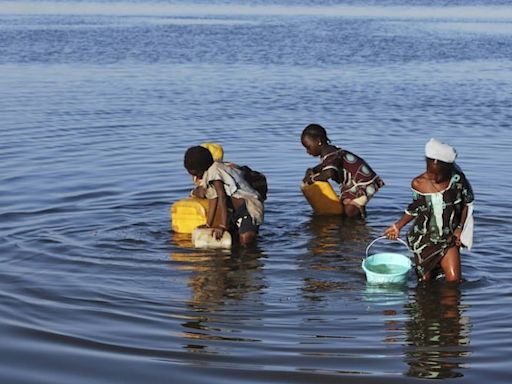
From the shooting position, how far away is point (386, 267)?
31.1 feet

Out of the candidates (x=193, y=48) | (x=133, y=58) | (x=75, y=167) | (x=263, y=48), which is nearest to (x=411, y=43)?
(x=263, y=48)

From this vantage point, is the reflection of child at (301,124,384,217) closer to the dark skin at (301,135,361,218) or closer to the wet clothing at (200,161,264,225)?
the dark skin at (301,135,361,218)

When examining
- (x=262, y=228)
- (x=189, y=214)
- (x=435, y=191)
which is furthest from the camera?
(x=262, y=228)

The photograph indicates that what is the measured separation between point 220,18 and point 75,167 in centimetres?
2611

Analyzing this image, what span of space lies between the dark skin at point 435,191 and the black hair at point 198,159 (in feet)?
7.46

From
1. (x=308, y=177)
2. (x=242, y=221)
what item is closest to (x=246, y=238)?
(x=242, y=221)

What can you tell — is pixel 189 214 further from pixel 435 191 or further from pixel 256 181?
pixel 435 191

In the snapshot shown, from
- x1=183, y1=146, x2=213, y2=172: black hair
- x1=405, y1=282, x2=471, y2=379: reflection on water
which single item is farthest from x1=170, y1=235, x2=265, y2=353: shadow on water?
x1=405, y1=282, x2=471, y2=379: reflection on water

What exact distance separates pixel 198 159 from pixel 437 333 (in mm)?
3249

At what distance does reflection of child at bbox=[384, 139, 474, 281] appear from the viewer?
28.1 ft

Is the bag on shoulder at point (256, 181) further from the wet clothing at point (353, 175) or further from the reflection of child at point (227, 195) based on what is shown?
the wet clothing at point (353, 175)

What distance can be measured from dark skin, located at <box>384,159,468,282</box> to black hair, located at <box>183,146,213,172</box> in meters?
2.27

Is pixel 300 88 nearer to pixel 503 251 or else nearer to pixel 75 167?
pixel 75 167

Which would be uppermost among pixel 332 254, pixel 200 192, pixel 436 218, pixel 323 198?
pixel 323 198
